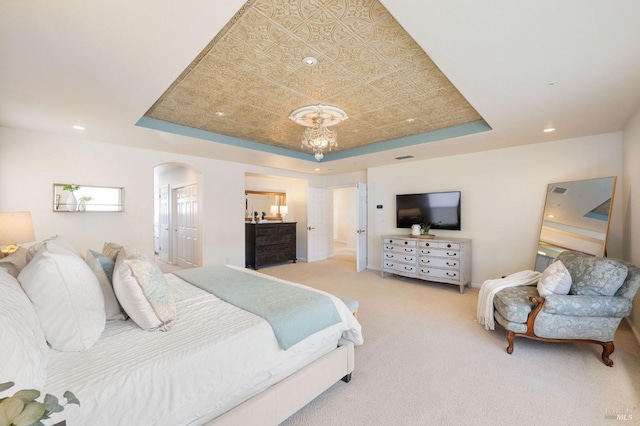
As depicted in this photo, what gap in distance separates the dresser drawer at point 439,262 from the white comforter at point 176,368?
346 centimetres

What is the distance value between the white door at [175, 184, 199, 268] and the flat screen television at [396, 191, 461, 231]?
170 inches

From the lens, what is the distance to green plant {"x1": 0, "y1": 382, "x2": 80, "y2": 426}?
47cm

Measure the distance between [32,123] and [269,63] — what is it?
3.10 meters

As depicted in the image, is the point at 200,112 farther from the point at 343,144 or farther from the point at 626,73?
the point at 626,73

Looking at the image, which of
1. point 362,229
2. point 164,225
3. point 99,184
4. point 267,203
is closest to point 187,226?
point 164,225

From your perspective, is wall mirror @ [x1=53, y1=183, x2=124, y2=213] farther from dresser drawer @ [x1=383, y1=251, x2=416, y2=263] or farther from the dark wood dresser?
dresser drawer @ [x1=383, y1=251, x2=416, y2=263]

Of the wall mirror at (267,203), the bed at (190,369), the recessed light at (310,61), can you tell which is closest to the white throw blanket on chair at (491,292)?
the bed at (190,369)

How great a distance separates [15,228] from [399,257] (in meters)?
5.24

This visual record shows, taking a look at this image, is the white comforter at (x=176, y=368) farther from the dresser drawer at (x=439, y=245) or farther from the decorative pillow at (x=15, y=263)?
the dresser drawer at (x=439, y=245)

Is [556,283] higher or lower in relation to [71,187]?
lower

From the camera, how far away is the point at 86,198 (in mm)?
3826

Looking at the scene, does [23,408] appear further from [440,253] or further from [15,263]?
[440,253]

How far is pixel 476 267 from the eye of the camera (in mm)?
4758

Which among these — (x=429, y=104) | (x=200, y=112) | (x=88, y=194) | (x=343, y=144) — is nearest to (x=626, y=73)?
(x=429, y=104)
